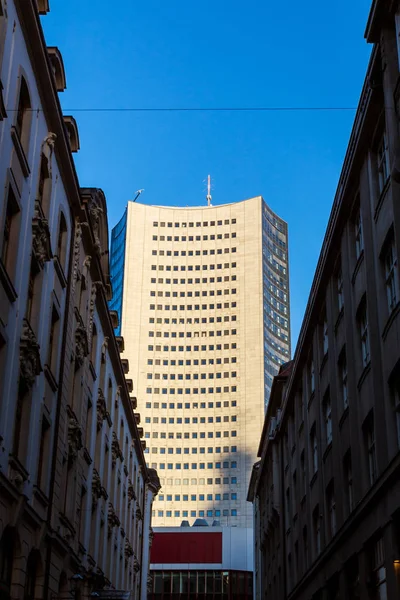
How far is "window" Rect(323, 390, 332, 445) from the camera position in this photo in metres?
35.0

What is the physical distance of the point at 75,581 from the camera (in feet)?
104

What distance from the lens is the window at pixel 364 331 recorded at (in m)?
27.6

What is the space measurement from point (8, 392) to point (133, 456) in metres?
40.7


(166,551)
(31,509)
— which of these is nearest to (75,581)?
(31,509)

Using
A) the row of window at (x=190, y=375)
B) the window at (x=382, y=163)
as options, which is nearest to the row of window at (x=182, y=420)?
the row of window at (x=190, y=375)

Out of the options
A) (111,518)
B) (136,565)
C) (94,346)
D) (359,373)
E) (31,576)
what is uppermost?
(94,346)

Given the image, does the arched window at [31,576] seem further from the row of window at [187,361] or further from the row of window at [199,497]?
the row of window at [187,361]

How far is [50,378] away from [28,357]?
13.3 feet

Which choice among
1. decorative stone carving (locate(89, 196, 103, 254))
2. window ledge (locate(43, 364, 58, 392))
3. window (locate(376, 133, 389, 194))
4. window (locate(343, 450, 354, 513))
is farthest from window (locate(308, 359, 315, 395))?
window (locate(376, 133, 389, 194))

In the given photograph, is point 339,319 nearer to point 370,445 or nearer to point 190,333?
point 370,445

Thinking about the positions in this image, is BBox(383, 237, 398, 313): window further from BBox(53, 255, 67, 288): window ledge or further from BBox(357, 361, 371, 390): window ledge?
BBox(53, 255, 67, 288): window ledge

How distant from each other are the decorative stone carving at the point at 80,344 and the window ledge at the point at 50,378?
477 cm

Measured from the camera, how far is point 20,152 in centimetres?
2358

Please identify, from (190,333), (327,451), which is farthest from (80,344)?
(190,333)
